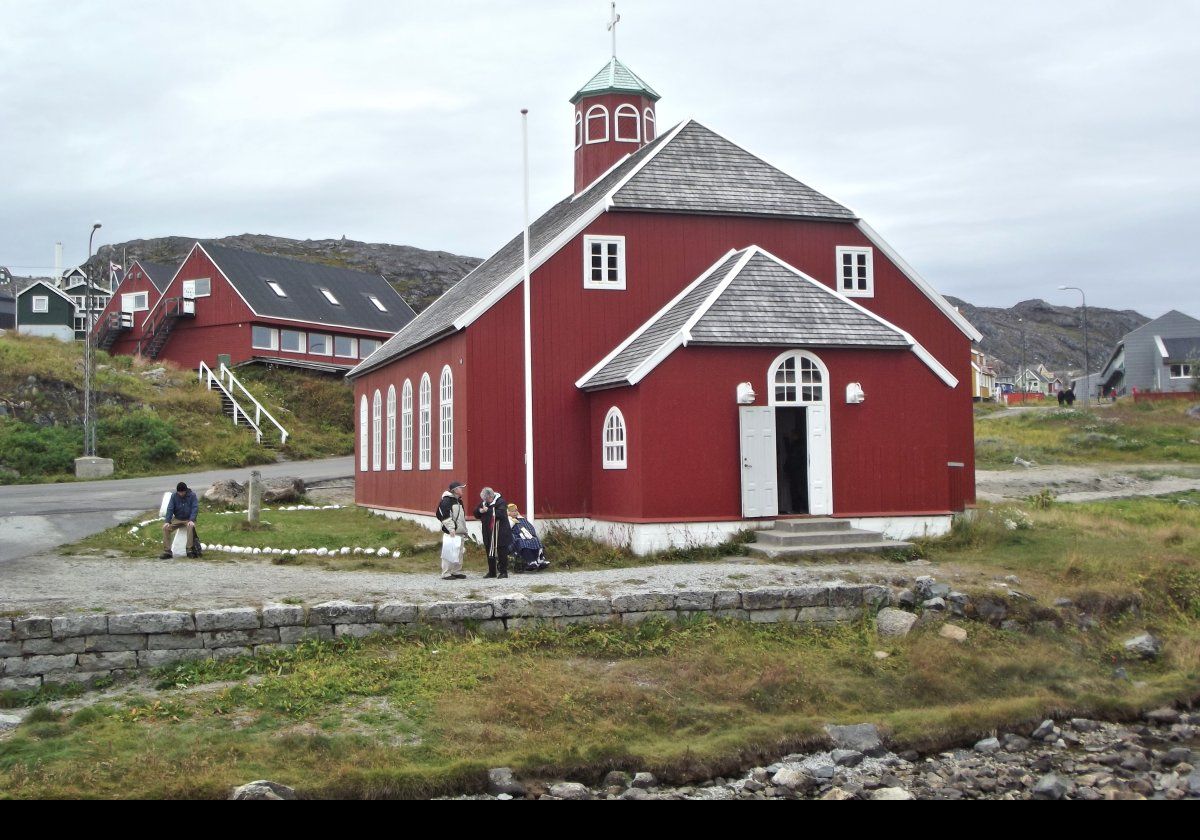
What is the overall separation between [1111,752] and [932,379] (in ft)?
33.6

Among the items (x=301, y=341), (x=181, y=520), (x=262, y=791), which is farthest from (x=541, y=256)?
(x=301, y=341)

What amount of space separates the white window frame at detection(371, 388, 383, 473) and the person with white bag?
12.7 metres

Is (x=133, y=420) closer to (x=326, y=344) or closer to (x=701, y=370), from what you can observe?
(x=326, y=344)

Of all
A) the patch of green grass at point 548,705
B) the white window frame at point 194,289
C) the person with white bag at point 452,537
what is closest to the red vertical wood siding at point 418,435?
the person with white bag at point 452,537

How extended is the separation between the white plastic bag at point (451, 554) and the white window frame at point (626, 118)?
1445cm

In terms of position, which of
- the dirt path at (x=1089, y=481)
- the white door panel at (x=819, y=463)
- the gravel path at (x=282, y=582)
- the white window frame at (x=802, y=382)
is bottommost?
the gravel path at (x=282, y=582)

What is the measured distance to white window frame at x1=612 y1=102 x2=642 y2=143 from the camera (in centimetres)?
2789

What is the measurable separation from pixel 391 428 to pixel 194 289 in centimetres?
3122

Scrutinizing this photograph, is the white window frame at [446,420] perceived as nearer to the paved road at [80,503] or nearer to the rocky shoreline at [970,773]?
the paved road at [80,503]

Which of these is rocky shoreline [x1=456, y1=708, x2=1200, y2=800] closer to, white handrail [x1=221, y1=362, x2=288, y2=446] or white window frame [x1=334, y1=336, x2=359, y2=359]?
white handrail [x1=221, y1=362, x2=288, y2=446]

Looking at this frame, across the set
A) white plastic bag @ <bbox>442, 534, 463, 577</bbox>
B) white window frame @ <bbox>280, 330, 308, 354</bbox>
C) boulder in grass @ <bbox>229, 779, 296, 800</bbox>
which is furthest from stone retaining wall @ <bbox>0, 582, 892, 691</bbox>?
white window frame @ <bbox>280, 330, 308, 354</bbox>

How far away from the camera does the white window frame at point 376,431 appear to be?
29.4 metres

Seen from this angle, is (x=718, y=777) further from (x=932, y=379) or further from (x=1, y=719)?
(x=932, y=379)
